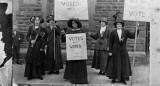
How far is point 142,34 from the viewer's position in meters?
11.2

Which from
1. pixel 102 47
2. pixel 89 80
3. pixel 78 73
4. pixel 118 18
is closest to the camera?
pixel 78 73

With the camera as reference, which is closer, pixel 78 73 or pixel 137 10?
pixel 137 10

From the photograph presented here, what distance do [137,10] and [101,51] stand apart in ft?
7.27

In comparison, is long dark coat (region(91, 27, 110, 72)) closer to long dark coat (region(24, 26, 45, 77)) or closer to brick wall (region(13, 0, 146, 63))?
brick wall (region(13, 0, 146, 63))

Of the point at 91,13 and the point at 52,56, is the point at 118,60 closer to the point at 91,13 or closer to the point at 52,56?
the point at 52,56

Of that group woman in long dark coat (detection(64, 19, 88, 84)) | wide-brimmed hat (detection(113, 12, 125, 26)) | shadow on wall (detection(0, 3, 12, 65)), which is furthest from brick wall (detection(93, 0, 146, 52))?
shadow on wall (detection(0, 3, 12, 65))

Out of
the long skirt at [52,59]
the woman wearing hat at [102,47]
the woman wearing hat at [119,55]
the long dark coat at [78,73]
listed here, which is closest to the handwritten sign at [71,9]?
the woman wearing hat at [119,55]

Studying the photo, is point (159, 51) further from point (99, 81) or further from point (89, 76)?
point (89, 76)

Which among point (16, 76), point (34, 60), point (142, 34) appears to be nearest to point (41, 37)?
point (34, 60)

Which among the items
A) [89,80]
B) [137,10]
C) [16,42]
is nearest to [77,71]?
[89,80]

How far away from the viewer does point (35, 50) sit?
908 centimetres

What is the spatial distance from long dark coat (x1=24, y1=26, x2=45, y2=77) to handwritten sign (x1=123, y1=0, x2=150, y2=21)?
2286mm

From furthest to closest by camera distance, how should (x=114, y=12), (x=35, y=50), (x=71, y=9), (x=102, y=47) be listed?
(x=114, y=12), (x=102, y=47), (x=35, y=50), (x=71, y=9)

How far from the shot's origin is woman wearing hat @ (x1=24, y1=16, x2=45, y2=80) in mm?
8867
